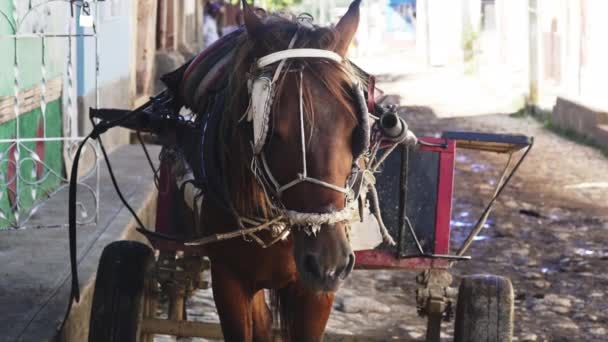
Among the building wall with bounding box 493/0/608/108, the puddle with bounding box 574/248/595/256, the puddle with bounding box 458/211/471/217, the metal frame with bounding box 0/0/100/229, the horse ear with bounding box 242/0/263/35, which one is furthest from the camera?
the building wall with bounding box 493/0/608/108

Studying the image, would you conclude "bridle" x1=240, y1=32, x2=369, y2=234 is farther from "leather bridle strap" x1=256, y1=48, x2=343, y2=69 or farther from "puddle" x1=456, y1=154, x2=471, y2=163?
"puddle" x1=456, y1=154, x2=471, y2=163

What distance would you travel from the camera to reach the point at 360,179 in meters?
3.48

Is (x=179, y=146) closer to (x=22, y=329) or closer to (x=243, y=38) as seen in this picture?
(x=243, y=38)

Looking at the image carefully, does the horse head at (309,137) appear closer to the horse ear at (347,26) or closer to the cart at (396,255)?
the horse ear at (347,26)

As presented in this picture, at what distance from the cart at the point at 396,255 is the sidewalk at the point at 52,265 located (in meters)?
0.40

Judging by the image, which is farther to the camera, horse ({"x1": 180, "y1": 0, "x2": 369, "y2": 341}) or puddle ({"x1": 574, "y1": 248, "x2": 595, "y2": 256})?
puddle ({"x1": 574, "y1": 248, "x2": 595, "y2": 256})

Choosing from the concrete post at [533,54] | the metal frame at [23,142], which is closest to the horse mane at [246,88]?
the metal frame at [23,142]

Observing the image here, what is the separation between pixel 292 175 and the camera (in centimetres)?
329

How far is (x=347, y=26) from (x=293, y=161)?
1.82 ft

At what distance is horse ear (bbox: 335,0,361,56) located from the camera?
11.7 feet

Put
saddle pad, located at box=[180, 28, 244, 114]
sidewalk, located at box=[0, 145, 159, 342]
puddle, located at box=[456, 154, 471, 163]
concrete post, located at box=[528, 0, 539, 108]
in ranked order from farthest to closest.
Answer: concrete post, located at box=[528, 0, 539, 108]
puddle, located at box=[456, 154, 471, 163]
sidewalk, located at box=[0, 145, 159, 342]
saddle pad, located at box=[180, 28, 244, 114]

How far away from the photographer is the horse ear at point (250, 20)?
11.5ft

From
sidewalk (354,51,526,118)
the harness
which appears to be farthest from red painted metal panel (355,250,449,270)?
sidewalk (354,51,526,118)

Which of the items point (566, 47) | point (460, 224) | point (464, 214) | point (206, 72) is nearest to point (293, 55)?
point (206, 72)
